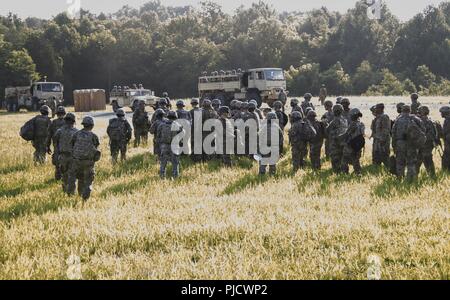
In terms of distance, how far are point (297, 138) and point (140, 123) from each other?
6683 millimetres

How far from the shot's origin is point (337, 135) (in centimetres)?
1184

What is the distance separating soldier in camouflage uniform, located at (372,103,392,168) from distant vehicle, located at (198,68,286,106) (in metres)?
17.2

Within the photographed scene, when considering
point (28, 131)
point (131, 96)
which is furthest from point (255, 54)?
point (28, 131)

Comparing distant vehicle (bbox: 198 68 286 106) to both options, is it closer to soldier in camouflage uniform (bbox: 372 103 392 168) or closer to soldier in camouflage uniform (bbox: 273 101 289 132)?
soldier in camouflage uniform (bbox: 273 101 289 132)

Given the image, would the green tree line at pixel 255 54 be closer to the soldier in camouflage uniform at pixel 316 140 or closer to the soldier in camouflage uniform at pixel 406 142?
the soldier in camouflage uniform at pixel 316 140

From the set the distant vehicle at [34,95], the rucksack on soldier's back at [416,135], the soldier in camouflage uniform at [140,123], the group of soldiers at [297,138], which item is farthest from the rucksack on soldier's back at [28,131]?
the distant vehicle at [34,95]

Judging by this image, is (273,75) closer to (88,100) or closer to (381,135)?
(88,100)

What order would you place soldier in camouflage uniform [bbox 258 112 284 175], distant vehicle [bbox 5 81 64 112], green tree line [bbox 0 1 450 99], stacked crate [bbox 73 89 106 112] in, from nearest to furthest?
soldier in camouflage uniform [bbox 258 112 284 175], distant vehicle [bbox 5 81 64 112], stacked crate [bbox 73 89 106 112], green tree line [bbox 0 1 450 99]

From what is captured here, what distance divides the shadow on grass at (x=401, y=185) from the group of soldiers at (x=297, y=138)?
202mm

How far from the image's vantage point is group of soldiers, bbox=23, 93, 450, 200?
32.4ft

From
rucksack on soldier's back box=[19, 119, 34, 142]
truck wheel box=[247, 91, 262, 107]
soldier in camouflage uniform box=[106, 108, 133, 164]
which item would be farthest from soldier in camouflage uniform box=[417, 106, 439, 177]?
truck wheel box=[247, 91, 262, 107]

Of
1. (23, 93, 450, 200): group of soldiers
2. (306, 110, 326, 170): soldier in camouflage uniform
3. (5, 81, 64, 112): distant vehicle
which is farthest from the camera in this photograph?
(5, 81, 64, 112): distant vehicle

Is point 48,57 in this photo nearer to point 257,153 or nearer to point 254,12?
point 254,12

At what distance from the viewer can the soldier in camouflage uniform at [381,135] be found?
11.9 m
